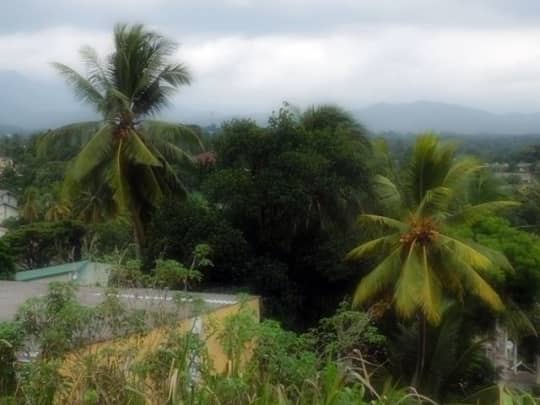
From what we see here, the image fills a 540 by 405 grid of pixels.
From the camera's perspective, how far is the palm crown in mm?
14250

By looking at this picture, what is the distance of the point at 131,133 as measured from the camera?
18.7 m

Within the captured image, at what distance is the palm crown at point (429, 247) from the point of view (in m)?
14.2

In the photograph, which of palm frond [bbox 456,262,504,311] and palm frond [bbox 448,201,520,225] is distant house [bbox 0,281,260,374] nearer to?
palm frond [bbox 456,262,504,311]

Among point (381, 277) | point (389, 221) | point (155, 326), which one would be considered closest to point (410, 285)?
point (381, 277)

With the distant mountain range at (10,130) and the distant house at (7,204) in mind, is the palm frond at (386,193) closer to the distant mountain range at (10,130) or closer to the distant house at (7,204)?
the distant house at (7,204)

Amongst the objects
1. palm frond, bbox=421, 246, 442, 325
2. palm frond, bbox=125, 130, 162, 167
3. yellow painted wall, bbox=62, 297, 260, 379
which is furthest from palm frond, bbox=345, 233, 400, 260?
yellow painted wall, bbox=62, 297, 260, 379

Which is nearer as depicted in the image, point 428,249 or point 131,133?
point 428,249

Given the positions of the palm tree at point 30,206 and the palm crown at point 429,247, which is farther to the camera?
the palm tree at point 30,206

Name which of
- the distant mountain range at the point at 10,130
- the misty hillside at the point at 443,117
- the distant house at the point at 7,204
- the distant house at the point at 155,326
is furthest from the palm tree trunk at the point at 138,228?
the misty hillside at the point at 443,117

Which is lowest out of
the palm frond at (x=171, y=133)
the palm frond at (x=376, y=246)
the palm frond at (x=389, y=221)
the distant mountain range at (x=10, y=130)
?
the distant mountain range at (x=10, y=130)

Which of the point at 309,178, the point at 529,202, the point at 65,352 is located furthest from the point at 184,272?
the point at 529,202

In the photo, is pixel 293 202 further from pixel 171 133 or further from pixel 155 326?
pixel 155 326

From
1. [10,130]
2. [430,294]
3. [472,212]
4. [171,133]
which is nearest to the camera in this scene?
[430,294]

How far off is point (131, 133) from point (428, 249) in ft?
24.7
